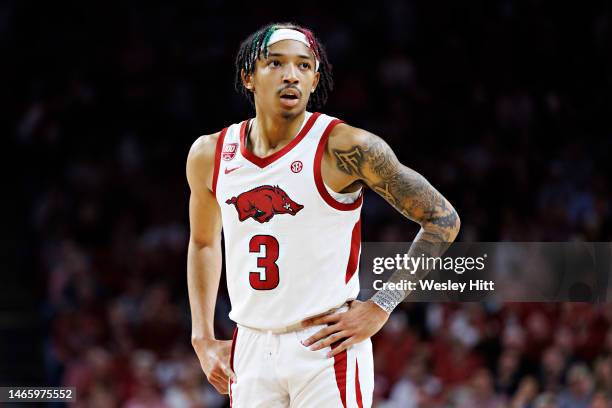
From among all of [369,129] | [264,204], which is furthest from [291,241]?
[369,129]

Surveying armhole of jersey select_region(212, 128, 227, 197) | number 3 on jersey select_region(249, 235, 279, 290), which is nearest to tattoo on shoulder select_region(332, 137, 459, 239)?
number 3 on jersey select_region(249, 235, 279, 290)

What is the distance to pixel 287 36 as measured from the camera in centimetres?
362

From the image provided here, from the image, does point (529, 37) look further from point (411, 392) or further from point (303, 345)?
point (303, 345)

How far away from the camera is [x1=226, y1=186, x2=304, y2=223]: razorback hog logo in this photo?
3.48 metres

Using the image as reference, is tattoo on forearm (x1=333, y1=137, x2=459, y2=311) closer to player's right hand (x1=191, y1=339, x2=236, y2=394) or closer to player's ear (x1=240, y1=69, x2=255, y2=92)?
player's ear (x1=240, y1=69, x2=255, y2=92)

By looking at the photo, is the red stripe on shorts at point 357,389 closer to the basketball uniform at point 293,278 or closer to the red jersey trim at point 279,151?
the basketball uniform at point 293,278

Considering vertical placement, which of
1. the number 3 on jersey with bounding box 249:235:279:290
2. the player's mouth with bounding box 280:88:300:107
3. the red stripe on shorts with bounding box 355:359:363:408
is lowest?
the red stripe on shorts with bounding box 355:359:363:408

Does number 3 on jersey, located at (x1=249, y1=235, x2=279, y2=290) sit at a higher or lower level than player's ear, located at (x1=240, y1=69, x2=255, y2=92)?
lower

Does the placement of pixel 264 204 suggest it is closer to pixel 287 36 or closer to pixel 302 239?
pixel 302 239

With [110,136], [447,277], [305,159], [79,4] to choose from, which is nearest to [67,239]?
[110,136]

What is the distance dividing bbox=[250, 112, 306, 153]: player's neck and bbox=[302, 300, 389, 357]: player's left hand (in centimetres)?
67

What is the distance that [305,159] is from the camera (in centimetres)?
350

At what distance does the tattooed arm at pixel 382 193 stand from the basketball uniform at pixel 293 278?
41 mm

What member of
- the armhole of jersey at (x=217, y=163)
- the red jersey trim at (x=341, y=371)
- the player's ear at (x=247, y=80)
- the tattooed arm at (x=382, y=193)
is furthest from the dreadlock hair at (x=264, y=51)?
the red jersey trim at (x=341, y=371)
